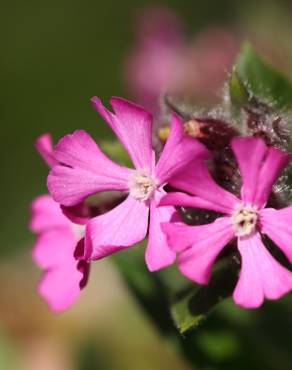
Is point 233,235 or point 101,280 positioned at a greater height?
point 101,280

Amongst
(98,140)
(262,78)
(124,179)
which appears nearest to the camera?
(124,179)

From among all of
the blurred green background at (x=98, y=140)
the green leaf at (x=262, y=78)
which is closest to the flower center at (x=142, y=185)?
the green leaf at (x=262, y=78)

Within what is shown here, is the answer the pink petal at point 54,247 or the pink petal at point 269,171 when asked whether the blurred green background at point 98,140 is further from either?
the pink petal at point 269,171

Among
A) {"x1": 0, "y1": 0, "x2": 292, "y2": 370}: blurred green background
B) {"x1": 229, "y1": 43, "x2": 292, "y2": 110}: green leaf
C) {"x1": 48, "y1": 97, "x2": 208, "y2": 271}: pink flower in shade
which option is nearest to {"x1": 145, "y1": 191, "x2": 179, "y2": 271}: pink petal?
{"x1": 48, "y1": 97, "x2": 208, "y2": 271}: pink flower in shade

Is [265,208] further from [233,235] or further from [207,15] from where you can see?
[207,15]

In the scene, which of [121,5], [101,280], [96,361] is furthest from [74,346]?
[121,5]

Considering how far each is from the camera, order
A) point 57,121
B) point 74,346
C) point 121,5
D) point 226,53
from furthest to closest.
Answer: point 121,5, point 57,121, point 226,53, point 74,346

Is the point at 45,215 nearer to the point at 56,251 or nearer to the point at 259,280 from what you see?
the point at 56,251

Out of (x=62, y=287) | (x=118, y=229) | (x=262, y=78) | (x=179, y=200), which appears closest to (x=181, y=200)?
(x=179, y=200)
